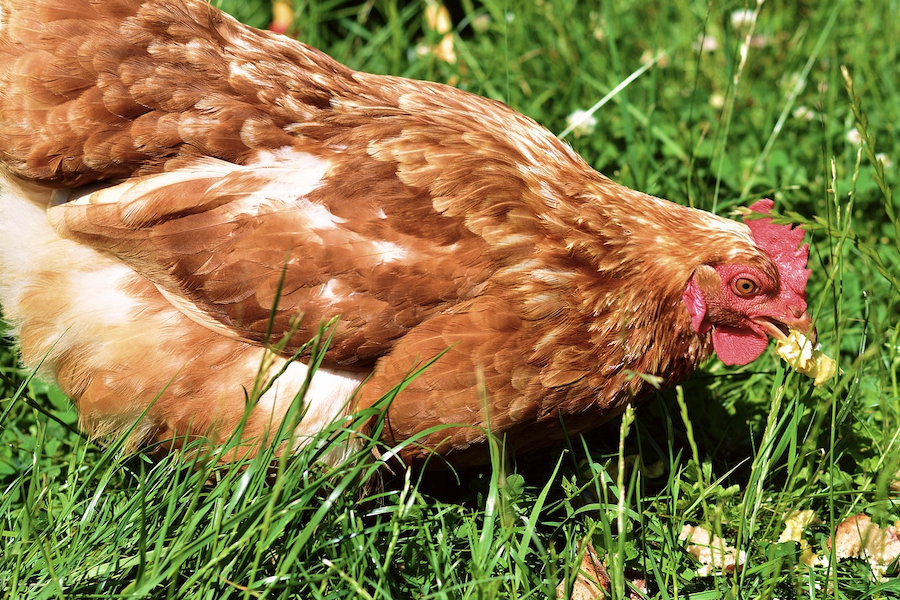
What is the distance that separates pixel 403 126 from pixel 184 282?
2.59 ft

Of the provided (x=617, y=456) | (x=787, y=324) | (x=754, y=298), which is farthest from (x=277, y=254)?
(x=787, y=324)

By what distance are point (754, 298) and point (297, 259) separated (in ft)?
4.46

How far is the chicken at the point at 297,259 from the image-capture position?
2340 millimetres

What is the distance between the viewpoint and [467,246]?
7.86 feet

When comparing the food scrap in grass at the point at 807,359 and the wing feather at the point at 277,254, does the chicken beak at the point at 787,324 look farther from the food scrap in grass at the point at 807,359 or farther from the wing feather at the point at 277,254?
the wing feather at the point at 277,254

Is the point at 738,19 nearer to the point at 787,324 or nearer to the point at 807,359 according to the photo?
the point at 787,324

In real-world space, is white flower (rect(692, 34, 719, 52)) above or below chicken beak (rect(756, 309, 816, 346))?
above

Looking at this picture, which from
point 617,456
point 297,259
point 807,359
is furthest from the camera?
point 617,456

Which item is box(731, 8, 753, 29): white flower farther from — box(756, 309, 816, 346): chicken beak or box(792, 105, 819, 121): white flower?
box(756, 309, 816, 346): chicken beak

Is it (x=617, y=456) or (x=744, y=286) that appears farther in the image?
(x=617, y=456)

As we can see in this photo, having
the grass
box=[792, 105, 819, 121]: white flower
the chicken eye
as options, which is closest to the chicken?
the chicken eye

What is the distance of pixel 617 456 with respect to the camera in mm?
2795

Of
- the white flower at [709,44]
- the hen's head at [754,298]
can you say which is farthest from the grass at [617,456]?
the hen's head at [754,298]

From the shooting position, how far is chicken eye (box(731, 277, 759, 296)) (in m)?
2.51
